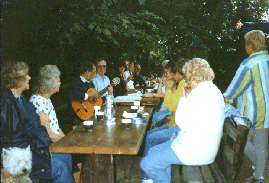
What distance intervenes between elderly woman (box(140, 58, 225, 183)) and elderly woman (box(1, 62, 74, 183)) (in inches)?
36.2

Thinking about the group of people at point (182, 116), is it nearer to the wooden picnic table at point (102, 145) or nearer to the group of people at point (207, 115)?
the group of people at point (207, 115)

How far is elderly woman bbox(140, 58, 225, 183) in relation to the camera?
2.11 m

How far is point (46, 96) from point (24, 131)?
71 centimetres

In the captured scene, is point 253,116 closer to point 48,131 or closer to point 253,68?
point 253,68

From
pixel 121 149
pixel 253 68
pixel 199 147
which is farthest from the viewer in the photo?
pixel 253 68

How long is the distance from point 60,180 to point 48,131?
503 mm

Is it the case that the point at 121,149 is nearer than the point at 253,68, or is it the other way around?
the point at 121,149

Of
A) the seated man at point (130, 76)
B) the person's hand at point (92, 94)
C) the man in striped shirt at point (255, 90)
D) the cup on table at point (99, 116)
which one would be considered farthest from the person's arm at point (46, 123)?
the seated man at point (130, 76)

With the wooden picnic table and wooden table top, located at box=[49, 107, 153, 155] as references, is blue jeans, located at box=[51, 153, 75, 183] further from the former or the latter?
wooden table top, located at box=[49, 107, 153, 155]

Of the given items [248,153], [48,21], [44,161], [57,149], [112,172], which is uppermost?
[48,21]

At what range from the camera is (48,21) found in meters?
3.58

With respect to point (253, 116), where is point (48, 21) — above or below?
above

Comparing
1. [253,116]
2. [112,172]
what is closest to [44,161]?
[112,172]

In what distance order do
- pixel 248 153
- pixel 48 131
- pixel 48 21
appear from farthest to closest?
1. pixel 48 21
2. pixel 248 153
3. pixel 48 131
